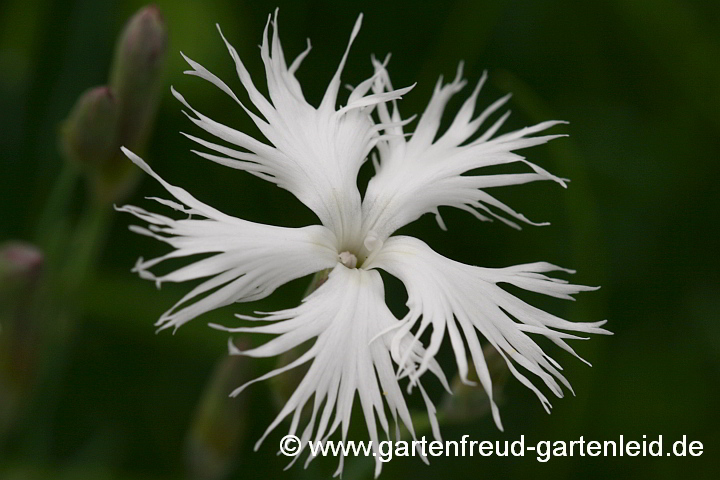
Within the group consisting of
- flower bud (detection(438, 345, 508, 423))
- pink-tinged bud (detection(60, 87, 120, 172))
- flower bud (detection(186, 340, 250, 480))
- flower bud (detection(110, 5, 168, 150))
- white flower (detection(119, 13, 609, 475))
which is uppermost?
flower bud (detection(110, 5, 168, 150))

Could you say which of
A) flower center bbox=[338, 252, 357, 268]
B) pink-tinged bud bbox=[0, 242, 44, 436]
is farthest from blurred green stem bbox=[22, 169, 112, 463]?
flower center bbox=[338, 252, 357, 268]

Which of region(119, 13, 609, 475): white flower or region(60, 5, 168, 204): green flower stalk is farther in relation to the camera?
region(60, 5, 168, 204): green flower stalk

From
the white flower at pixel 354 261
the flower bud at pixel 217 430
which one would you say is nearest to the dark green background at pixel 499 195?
the flower bud at pixel 217 430

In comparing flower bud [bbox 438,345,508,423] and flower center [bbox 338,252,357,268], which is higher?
Result: flower center [bbox 338,252,357,268]

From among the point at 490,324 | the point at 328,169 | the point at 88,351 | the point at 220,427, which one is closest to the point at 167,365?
the point at 88,351

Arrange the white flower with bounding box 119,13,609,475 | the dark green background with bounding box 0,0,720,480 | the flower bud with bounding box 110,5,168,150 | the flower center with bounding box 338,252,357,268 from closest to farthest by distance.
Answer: the white flower with bounding box 119,13,609,475, the flower center with bounding box 338,252,357,268, the flower bud with bounding box 110,5,168,150, the dark green background with bounding box 0,0,720,480

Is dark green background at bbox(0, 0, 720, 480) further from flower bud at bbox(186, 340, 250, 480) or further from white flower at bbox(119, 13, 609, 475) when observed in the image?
white flower at bbox(119, 13, 609, 475)

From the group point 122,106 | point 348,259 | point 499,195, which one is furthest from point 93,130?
point 499,195

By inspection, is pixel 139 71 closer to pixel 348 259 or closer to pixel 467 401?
pixel 348 259
